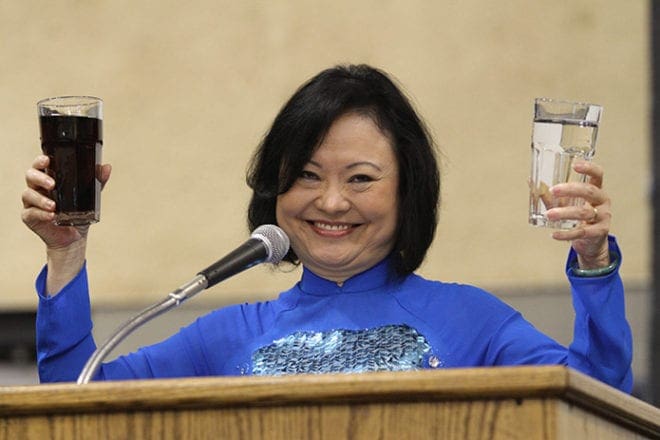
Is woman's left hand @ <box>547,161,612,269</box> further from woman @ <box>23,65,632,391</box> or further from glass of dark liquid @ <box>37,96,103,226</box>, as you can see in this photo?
glass of dark liquid @ <box>37,96,103,226</box>

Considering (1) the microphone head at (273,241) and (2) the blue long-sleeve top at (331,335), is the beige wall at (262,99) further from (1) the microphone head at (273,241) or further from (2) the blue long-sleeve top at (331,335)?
(1) the microphone head at (273,241)

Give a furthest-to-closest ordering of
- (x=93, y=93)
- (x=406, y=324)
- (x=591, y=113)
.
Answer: (x=93, y=93) < (x=406, y=324) < (x=591, y=113)

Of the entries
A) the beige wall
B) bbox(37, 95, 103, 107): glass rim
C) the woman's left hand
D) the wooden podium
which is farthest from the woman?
the beige wall

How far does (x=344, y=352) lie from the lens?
235 cm

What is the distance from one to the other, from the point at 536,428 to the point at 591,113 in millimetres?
650

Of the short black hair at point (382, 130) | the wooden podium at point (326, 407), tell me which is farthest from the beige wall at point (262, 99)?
the wooden podium at point (326, 407)

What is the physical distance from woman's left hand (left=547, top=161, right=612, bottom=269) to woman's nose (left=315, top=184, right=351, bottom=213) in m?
0.47

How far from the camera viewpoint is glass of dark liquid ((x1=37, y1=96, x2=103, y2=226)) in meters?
2.15

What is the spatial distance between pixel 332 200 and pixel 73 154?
0.47 m

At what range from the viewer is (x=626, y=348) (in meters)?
2.12

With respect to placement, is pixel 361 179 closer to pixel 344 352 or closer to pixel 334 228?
pixel 334 228

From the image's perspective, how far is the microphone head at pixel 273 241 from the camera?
2.11 metres

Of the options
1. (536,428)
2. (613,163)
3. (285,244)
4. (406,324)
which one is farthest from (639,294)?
(536,428)

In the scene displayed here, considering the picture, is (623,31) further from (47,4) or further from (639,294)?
(47,4)
